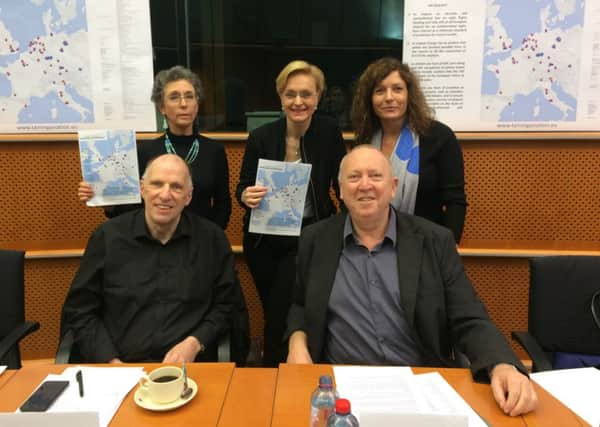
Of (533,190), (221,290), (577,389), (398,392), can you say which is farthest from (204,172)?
(533,190)

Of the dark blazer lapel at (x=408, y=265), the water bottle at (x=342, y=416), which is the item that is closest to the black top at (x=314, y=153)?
the dark blazer lapel at (x=408, y=265)

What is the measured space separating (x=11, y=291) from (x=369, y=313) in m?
1.52

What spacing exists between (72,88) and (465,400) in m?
2.87

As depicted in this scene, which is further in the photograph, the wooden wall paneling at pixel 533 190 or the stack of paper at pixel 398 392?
the wooden wall paneling at pixel 533 190

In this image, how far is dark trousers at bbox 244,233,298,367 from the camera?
257 centimetres

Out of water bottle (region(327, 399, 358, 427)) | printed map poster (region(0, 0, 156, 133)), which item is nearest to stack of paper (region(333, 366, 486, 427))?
water bottle (region(327, 399, 358, 427))

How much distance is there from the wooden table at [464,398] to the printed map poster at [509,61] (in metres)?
2.07

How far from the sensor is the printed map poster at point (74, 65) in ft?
9.99

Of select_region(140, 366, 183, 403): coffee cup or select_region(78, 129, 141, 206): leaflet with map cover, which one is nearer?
select_region(140, 366, 183, 403): coffee cup

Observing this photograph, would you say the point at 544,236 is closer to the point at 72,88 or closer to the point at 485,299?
the point at 485,299

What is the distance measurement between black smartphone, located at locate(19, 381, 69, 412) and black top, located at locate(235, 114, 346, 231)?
4.41 feet

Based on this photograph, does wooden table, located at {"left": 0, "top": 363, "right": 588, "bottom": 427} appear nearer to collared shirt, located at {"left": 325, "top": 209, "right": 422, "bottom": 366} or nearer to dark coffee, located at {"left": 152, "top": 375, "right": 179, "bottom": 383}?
dark coffee, located at {"left": 152, "top": 375, "right": 179, "bottom": 383}

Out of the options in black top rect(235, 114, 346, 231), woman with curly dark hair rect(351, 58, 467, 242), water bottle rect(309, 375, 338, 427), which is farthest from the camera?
black top rect(235, 114, 346, 231)

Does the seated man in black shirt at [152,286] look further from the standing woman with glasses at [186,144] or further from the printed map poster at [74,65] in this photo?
the printed map poster at [74,65]
